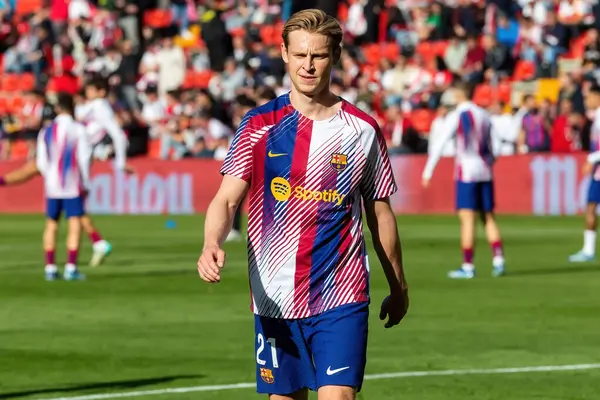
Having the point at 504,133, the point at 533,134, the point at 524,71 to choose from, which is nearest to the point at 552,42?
the point at 524,71

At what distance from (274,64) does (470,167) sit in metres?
18.1

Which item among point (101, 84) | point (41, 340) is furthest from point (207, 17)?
point (41, 340)

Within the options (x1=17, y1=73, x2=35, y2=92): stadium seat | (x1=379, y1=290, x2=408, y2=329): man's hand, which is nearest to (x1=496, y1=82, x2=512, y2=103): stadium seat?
(x1=17, y1=73, x2=35, y2=92): stadium seat

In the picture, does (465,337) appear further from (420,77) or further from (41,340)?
(420,77)

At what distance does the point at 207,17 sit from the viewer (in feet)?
130

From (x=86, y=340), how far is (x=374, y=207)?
672 cm

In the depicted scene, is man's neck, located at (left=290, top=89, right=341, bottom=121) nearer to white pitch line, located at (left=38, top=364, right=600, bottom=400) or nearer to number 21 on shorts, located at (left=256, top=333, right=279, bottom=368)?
number 21 on shorts, located at (left=256, top=333, right=279, bottom=368)

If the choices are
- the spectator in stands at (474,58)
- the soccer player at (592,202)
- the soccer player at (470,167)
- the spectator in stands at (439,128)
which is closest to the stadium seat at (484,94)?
the spectator in stands at (474,58)

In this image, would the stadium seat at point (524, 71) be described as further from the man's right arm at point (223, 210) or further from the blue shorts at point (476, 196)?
the man's right arm at point (223, 210)

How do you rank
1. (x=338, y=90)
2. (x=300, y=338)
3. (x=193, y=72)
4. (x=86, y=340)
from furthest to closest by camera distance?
1. (x=193, y=72)
2. (x=338, y=90)
3. (x=86, y=340)
4. (x=300, y=338)

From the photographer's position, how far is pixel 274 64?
120ft

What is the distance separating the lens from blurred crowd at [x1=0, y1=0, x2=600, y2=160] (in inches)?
1302

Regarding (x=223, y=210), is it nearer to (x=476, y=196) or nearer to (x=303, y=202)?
(x=303, y=202)

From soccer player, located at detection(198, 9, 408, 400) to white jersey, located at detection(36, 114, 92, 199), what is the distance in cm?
1226
